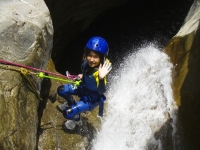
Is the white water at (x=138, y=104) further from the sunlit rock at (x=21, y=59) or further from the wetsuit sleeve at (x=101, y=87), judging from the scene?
the sunlit rock at (x=21, y=59)

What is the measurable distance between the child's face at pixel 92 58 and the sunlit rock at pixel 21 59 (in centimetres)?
84

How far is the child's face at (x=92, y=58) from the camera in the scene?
3994 mm

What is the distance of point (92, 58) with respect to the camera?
4.01 meters

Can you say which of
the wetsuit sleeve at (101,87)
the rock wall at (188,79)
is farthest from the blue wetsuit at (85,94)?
the rock wall at (188,79)

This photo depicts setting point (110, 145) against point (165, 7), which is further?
point (165, 7)

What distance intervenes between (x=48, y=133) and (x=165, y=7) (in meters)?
9.32

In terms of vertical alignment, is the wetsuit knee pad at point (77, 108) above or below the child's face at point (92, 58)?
below

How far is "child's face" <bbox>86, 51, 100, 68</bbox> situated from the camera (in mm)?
3994

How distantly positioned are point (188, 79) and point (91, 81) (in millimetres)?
3242

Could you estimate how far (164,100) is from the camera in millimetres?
6918

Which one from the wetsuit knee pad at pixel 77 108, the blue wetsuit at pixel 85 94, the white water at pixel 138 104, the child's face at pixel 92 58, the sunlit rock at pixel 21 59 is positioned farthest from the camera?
the white water at pixel 138 104

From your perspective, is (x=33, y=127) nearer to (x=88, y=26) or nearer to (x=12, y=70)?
(x=12, y=70)

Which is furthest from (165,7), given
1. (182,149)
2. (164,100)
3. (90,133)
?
(90,133)

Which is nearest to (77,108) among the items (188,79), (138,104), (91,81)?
(91,81)
